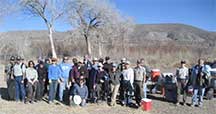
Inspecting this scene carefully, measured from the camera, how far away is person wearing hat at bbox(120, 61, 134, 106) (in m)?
11.2

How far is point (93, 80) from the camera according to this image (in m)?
11.4

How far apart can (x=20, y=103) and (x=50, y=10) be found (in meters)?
19.3

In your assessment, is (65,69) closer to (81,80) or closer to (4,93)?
(81,80)

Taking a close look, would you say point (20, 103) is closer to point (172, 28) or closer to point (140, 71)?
point (140, 71)

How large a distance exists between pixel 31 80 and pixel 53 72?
Answer: 703 millimetres

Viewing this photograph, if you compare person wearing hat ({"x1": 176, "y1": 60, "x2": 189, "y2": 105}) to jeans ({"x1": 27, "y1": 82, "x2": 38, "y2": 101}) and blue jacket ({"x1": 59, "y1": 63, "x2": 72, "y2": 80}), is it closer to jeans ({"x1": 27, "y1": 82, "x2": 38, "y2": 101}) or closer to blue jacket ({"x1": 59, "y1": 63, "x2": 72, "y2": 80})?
blue jacket ({"x1": 59, "y1": 63, "x2": 72, "y2": 80})

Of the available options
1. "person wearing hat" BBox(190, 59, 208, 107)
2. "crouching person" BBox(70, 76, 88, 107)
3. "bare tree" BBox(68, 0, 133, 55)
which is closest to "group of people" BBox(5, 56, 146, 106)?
"crouching person" BBox(70, 76, 88, 107)

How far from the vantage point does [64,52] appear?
36.5 m

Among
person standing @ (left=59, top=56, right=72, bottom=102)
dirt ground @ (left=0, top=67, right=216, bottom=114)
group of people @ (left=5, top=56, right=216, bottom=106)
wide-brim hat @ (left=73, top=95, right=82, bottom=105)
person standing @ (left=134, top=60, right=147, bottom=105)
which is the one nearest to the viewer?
dirt ground @ (left=0, top=67, right=216, bottom=114)

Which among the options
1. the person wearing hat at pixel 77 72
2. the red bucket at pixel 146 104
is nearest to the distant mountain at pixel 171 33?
the person wearing hat at pixel 77 72

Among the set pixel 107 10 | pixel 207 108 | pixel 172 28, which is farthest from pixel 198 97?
pixel 172 28

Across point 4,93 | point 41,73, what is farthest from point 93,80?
point 4,93

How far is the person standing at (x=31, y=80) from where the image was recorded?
37.0 feet

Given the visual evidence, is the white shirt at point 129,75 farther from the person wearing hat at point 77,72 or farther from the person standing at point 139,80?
the person wearing hat at point 77,72
